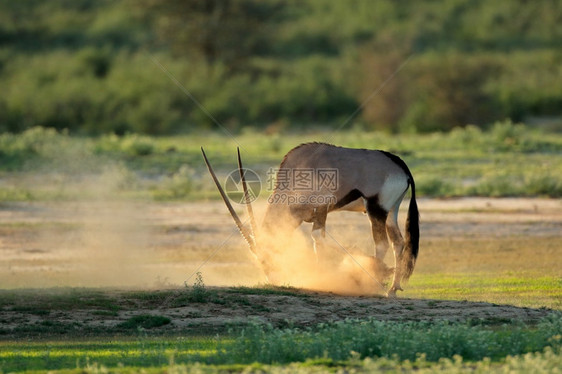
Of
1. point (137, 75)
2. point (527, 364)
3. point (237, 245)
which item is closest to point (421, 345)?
point (527, 364)

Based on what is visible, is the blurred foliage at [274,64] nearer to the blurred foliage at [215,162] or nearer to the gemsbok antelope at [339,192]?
the blurred foliage at [215,162]

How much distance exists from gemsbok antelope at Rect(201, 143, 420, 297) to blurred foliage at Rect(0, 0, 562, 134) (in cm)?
2163

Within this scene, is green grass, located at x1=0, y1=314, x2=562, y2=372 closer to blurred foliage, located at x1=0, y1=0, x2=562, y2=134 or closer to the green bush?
the green bush

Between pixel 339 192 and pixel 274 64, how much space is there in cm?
3067

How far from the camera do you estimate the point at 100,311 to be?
489 inches

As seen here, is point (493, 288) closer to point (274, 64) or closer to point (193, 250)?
point (193, 250)

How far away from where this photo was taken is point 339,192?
1361 centimetres

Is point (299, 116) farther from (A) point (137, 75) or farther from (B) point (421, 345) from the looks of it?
(B) point (421, 345)

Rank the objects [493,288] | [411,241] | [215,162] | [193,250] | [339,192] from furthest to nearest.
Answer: [215,162] < [193,250] < [493,288] < [411,241] < [339,192]

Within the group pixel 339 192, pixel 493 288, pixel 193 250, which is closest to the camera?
pixel 339 192

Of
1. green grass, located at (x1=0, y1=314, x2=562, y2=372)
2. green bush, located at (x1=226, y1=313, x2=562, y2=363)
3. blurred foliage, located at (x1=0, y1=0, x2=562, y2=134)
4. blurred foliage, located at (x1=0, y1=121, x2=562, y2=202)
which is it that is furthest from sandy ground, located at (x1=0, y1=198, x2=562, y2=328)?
blurred foliage, located at (x1=0, y1=0, x2=562, y2=134)

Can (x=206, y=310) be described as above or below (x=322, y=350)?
above

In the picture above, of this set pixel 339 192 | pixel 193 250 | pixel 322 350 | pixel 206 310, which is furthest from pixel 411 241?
pixel 193 250

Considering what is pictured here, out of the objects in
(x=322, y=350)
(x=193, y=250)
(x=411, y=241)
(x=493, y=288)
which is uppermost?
(x=193, y=250)
